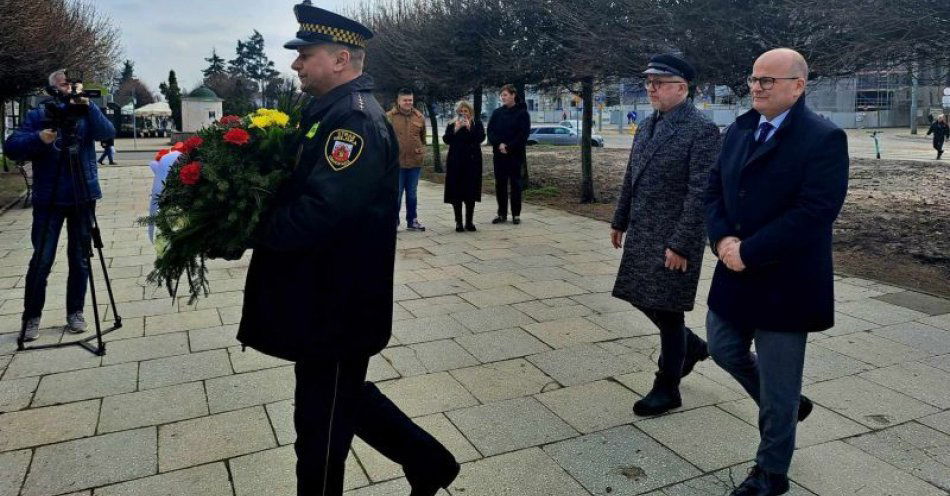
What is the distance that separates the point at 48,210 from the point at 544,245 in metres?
5.64

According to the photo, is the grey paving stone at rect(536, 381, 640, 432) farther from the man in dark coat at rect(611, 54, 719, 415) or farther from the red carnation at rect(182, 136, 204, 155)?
the red carnation at rect(182, 136, 204, 155)

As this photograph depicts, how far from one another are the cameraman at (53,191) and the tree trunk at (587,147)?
9.49 meters

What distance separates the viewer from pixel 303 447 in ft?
8.25

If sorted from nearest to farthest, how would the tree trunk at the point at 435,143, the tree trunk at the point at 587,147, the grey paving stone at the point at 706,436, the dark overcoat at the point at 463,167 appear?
1. the grey paving stone at the point at 706,436
2. the dark overcoat at the point at 463,167
3. the tree trunk at the point at 587,147
4. the tree trunk at the point at 435,143

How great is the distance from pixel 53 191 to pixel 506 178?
6682mm

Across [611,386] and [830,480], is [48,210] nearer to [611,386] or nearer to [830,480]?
[611,386]

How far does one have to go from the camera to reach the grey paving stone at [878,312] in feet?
19.3

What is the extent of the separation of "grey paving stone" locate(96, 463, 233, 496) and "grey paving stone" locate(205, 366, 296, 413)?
0.76m

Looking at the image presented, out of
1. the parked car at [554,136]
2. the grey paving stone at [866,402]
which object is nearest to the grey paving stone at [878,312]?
the grey paving stone at [866,402]

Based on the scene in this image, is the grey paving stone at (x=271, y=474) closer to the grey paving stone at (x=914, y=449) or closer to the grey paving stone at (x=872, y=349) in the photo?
the grey paving stone at (x=914, y=449)

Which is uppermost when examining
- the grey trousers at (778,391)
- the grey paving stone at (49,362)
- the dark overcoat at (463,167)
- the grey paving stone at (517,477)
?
the dark overcoat at (463,167)

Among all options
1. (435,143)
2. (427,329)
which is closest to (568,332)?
(427,329)

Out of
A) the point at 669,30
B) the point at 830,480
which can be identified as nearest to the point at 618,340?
the point at 830,480

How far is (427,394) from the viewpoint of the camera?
14.3ft
